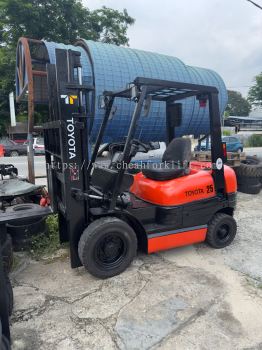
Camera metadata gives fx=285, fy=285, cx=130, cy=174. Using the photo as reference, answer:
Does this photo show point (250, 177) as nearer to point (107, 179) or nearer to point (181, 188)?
point (181, 188)

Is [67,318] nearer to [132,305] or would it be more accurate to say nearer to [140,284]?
[132,305]

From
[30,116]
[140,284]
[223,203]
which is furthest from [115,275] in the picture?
[30,116]

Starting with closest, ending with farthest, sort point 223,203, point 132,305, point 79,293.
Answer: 1. point 132,305
2. point 79,293
3. point 223,203

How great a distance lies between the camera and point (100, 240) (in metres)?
3.45

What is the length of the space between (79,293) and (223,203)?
2512mm

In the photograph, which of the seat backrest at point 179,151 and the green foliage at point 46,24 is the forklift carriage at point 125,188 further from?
the green foliage at point 46,24

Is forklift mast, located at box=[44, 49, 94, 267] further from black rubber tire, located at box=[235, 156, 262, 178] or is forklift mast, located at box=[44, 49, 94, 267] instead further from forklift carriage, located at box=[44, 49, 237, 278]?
black rubber tire, located at box=[235, 156, 262, 178]

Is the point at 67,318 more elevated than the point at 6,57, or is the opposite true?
the point at 6,57

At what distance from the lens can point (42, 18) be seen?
19734mm

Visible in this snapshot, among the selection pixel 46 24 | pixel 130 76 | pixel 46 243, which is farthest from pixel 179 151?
pixel 46 24

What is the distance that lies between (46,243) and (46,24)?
788 inches

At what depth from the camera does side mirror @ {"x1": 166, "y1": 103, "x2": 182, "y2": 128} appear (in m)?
4.84

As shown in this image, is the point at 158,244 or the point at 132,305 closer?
the point at 132,305

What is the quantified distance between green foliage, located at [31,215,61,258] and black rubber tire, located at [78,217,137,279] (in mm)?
1088
